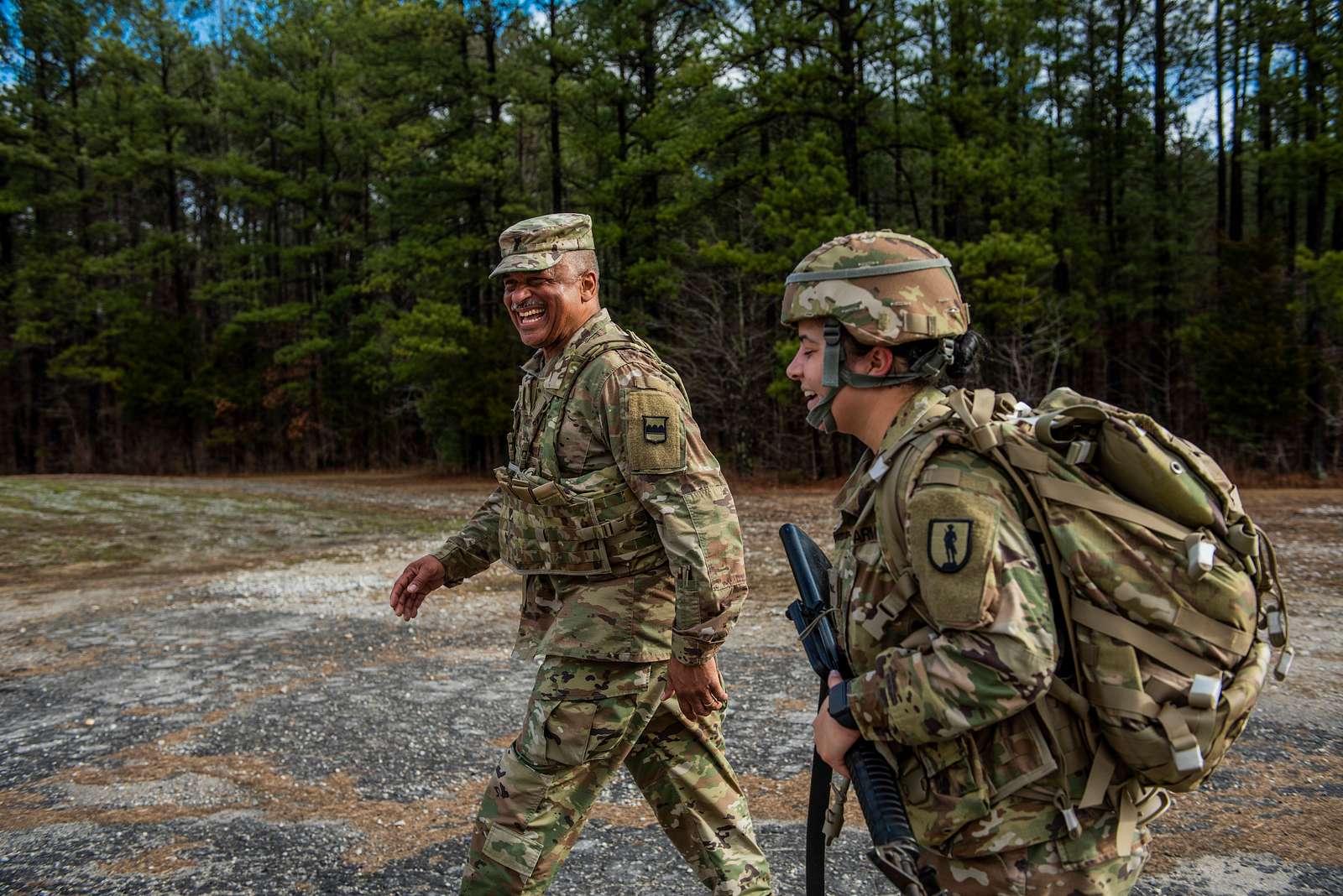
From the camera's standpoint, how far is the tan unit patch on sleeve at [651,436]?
276 cm

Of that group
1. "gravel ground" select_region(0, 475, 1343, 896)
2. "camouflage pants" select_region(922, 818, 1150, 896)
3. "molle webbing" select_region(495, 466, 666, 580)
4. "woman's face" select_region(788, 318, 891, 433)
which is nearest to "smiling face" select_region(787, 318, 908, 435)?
"woman's face" select_region(788, 318, 891, 433)

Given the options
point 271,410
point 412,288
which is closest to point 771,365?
point 412,288

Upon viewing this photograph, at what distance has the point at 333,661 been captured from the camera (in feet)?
23.0

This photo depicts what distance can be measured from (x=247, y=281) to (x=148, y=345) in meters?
4.23

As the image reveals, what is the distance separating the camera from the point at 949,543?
5.21 ft

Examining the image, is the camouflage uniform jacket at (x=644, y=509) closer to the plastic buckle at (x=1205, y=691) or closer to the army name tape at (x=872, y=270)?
the army name tape at (x=872, y=270)

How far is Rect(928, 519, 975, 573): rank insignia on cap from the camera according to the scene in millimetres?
1576

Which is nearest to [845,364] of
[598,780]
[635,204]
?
[598,780]

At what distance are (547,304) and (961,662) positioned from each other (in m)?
1.87

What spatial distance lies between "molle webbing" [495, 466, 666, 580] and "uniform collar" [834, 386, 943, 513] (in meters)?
0.99

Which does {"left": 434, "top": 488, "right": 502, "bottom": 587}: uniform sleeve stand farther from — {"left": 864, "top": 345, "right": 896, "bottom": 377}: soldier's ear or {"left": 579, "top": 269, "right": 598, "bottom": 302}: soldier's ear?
{"left": 864, "top": 345, "right": 896, "bottom": 377}: soldier's ear

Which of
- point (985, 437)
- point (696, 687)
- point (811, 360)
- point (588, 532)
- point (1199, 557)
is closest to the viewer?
point (1199, 557)

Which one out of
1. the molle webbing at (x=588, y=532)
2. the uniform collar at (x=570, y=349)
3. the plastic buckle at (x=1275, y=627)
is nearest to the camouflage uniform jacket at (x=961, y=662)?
the plastic buckle at (x=1275, y=627)

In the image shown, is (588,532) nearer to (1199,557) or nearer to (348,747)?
(1199,557)
